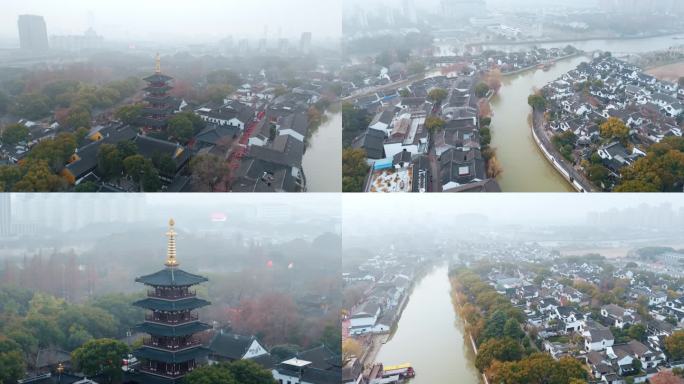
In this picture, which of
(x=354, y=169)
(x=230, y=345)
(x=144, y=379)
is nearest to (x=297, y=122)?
(x=354, y=169)

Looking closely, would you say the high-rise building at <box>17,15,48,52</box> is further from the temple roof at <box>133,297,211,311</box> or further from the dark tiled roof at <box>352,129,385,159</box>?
the dark tiled roof at <box>352,129,385,159</box>

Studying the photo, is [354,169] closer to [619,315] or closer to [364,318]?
[364,318]

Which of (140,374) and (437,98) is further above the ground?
(437,98)

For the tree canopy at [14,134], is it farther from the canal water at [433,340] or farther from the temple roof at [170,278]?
the canal water at [433,340]

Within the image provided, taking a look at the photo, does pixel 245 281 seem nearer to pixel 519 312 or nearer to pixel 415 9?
pixel 519 312

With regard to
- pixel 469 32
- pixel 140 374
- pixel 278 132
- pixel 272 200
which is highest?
pixel 469 32

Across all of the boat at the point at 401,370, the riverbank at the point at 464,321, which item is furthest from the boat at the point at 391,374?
the riverbank at the point at 464,321

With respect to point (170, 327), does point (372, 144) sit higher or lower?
higher

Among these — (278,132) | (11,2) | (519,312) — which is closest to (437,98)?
(278,132)
